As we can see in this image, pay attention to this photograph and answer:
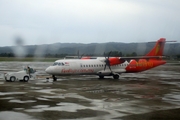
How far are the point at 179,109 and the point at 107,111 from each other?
401 centimetres

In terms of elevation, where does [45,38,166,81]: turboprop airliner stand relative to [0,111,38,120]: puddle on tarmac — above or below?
above

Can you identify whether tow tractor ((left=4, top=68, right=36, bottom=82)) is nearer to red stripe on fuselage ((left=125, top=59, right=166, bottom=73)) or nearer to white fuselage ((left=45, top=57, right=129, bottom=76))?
white fuselage ((left=45, top=57, right=129, bottom=76))

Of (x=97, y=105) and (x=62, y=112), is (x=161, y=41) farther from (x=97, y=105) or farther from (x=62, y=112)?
(x=62, y=112)

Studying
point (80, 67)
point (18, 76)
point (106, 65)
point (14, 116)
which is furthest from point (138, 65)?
point (14, 116)

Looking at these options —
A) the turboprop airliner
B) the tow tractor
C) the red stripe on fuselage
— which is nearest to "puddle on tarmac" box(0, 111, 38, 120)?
the tow tractor

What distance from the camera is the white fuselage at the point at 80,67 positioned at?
Result: 107ft

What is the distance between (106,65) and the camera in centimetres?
3650

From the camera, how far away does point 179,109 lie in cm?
1488

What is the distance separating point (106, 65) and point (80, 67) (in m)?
4.09

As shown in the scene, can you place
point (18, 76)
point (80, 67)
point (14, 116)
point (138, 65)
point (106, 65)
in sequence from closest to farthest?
point (14, 116)
point (18, 76)
point (80, 67)
point (106, 65)
point (138, 65)

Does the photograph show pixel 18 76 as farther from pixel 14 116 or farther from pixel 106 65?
pixel 14 116

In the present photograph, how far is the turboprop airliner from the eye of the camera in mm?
33000

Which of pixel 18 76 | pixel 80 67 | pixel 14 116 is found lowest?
pixel 14 116

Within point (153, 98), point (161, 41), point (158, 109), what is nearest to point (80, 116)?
point (158, 109)
